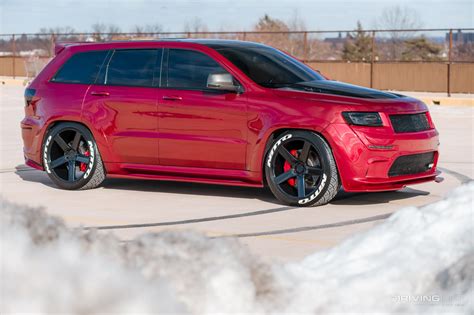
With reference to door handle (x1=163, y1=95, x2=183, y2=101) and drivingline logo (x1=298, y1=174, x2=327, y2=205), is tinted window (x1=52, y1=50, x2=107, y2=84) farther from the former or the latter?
drivingline logo (x1=298, y1=174, x2=327, y2=205)

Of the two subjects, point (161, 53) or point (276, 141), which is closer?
point (276, 141)

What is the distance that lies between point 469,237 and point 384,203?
5607mm

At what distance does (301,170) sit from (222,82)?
1.17 metres

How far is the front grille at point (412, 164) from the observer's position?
1019cm

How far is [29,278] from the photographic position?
402 centimetres

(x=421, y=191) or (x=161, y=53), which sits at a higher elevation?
(x=161, y=53)

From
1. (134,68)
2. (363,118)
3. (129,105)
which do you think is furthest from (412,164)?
(134,68)

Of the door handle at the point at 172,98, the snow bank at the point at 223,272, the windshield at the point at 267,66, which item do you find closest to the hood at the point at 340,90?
the windshield at the point at 267,66

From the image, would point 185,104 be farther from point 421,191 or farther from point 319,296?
point 319,296

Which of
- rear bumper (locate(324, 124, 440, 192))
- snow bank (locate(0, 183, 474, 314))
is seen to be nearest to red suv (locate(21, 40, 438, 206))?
rear bumper (locate(324, 124, 440, 192))

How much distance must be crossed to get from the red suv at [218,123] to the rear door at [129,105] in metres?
0.01

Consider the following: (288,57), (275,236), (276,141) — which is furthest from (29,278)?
(288,57)

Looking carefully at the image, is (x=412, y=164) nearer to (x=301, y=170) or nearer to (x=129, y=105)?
(x=301, y=170)

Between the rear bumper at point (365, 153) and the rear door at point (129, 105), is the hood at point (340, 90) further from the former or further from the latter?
the rear door at point (129, 105)
